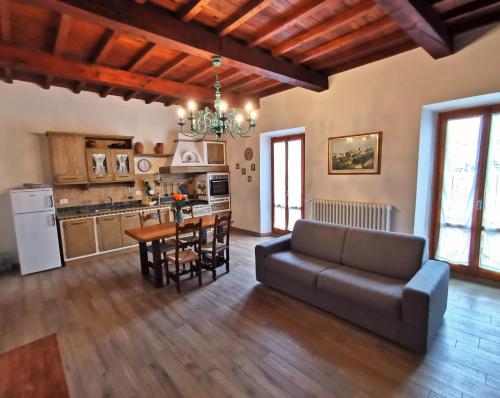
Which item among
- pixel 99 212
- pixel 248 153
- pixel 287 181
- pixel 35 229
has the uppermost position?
pixel 248 153

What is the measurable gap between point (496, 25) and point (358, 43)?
4.58 ft

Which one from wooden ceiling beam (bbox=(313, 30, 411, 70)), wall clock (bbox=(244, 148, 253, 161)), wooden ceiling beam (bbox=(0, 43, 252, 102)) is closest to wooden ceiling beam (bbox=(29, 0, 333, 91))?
wooden ceiling beam (bbox=(313, 30, 411, 70))

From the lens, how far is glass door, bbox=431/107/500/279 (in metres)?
3.25

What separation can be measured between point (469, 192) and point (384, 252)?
181cm

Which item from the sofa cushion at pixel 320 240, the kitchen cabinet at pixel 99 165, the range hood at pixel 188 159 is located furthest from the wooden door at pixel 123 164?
the sofa cushion at pixel 320 240

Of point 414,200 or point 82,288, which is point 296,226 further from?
point 82,288

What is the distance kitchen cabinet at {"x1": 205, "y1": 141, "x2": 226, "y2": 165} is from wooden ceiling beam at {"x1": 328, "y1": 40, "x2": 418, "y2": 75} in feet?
9.97

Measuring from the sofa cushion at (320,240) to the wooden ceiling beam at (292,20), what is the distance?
2.32m

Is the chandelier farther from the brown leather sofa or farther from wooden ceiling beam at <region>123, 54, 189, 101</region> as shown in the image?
the brown leather sofa

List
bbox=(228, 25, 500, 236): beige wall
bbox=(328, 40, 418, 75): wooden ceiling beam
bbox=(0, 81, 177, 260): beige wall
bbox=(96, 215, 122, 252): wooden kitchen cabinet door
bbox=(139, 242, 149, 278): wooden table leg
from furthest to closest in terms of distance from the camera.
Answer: bbox=(96, 215, 122, 252): wooden kitchen cabinet door < bbox=(0, 81, 177, 260): beige wall < bbox=(139, 242, 149, 278): wooden table leg < bbox=(328, 40, 418, 75): wooden ceiling beam < bbox=(228, 25, 500, 236): beige wall

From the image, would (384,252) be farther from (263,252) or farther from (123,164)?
(123,164)

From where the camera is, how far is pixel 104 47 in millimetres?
3100

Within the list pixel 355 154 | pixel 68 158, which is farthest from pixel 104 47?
pixel 355 154

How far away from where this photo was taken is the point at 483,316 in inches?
103
